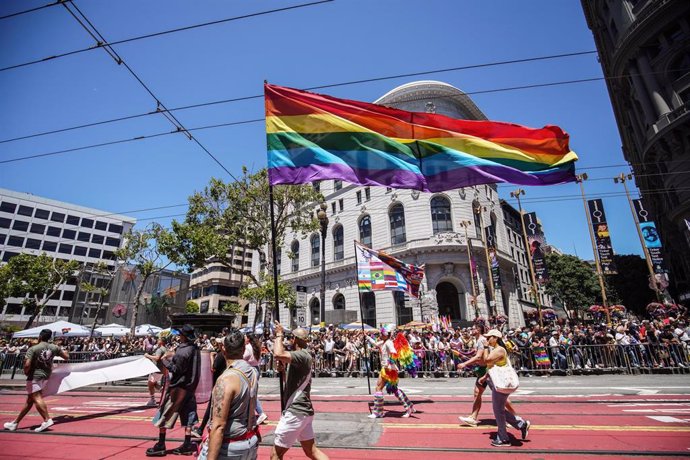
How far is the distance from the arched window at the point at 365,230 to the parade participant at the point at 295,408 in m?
33.0

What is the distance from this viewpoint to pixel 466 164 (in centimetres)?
655

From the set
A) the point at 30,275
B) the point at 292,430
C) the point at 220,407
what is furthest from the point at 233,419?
the point at 30,275

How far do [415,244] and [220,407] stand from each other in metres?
30.0

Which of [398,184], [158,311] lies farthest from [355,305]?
[158,311]

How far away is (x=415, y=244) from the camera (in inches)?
1252

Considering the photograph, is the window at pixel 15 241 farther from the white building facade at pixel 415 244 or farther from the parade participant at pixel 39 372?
the parade participant at pixel 39 372

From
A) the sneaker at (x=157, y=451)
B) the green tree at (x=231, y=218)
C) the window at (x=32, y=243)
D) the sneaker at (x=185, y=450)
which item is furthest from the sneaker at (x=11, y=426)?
the window at (x=32, y=243)

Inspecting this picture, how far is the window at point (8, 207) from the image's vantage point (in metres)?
64.2

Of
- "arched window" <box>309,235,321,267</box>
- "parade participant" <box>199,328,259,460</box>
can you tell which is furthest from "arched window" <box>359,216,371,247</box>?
"parade participant" <box>199,328,259,460</box>

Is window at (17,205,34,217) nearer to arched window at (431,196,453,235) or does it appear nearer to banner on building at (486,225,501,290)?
arched window at (431,196,453,235)

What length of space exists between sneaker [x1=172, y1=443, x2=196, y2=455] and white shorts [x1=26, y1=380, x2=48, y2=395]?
413cm

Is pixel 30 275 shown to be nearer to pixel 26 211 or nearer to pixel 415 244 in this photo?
pixel 415 244

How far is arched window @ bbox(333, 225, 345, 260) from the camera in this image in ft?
128

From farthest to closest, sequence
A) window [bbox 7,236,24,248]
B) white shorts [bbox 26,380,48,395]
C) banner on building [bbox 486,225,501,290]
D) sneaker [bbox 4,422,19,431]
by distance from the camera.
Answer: window [bbox 7,236,24,248], banner on building [bbox 486,225,501,290], white shorts [bbox 26,380,48,395], sneaker [bbox 4,422,19,431]
